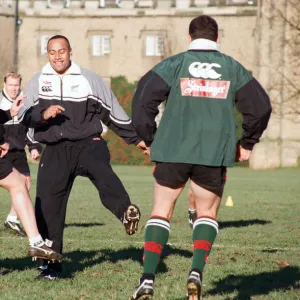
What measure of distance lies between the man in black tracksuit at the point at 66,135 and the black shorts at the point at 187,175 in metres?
1.81

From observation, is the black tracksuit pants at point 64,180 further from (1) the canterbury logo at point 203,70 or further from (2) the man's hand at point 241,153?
(1) the canterbury logo at point 203,70

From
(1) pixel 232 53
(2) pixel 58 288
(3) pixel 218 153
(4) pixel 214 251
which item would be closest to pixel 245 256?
(4) pixel 214 251

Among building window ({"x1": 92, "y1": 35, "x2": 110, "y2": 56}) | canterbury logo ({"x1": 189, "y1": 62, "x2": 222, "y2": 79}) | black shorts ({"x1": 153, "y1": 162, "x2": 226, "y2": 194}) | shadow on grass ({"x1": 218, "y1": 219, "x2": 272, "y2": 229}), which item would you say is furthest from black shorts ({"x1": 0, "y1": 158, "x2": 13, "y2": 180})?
building window ({"x1": 92, "y1": 35, "x2": 110, "y2": 56})

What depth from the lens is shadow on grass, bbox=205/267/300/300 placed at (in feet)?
28.7

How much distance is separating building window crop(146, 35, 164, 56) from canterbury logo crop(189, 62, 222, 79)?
5291 centimetres

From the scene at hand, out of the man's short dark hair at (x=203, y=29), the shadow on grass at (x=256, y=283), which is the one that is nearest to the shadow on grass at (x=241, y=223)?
the shadow on grass at (x=256, y=283)

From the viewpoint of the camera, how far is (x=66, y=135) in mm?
9703

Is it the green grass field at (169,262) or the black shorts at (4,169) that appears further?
the black shorts at (4,169)

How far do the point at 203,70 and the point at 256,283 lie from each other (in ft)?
8.23

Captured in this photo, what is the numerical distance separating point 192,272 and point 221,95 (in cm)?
137

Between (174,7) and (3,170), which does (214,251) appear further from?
(174,7)

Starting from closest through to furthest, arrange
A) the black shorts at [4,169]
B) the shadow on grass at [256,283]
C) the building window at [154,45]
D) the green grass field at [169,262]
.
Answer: the shadow on grass at [256,283] < the green grass field at [169,262] < the black shorts at [4,169] < the building window at [154,45]

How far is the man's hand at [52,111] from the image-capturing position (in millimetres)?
9281

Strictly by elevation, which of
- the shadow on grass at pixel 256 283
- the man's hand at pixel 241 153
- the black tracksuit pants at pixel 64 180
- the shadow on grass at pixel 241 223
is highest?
the man's hand at pixel 241 153
